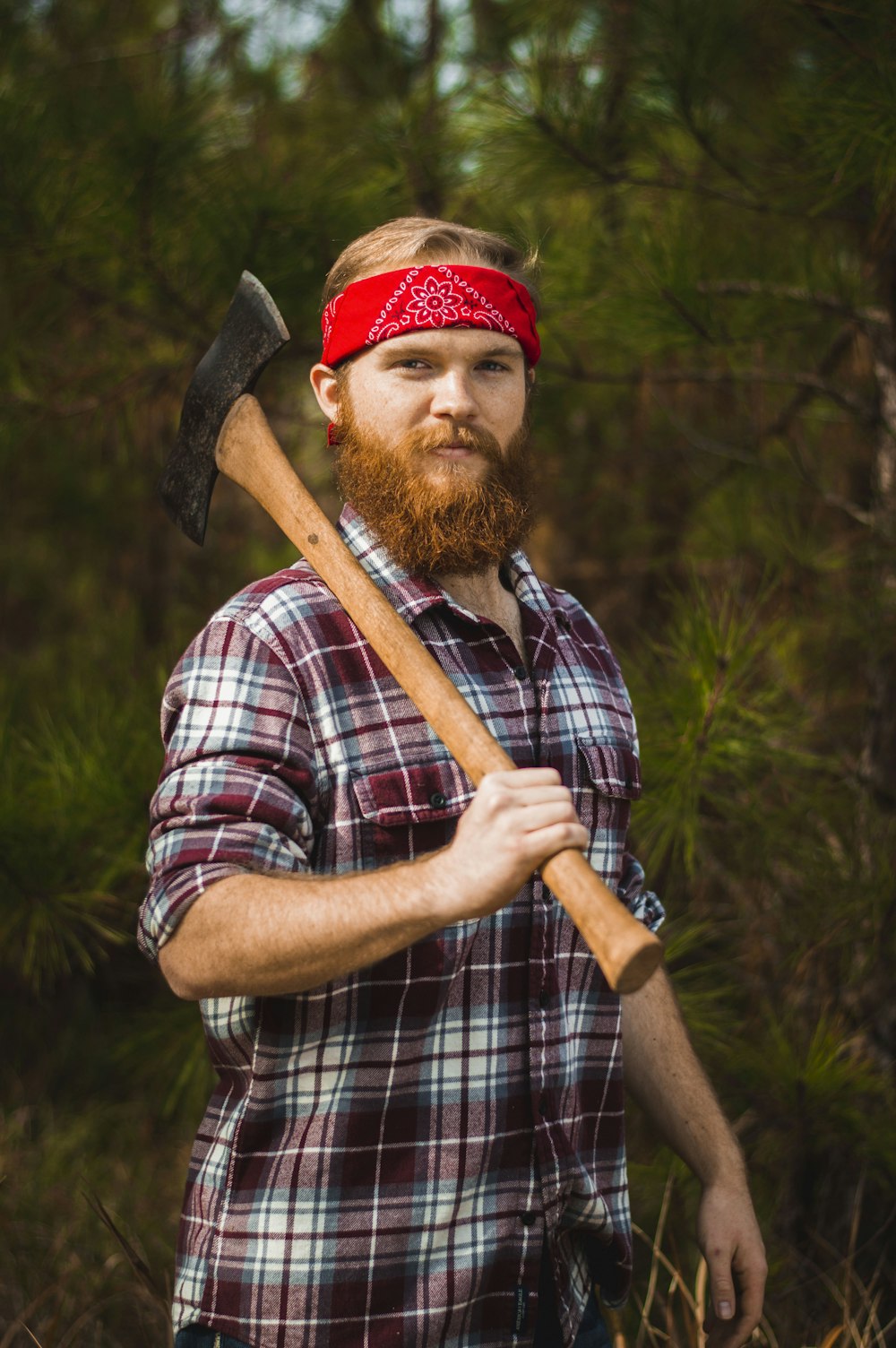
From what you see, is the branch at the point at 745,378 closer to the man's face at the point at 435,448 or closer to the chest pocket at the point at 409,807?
the man's face at the point at 435,448

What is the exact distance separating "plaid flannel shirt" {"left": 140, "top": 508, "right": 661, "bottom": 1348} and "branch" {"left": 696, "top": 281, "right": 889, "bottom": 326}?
59.3 inches

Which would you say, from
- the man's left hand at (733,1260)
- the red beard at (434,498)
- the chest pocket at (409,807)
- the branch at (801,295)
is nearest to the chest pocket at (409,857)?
the chest pocket at (409,807)

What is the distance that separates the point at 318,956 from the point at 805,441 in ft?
9.73

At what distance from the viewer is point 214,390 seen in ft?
5.31

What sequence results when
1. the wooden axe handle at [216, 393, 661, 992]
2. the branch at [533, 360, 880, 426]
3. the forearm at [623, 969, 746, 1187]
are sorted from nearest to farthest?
the wooden axe handle at [216, 393, 661, 992], the forearm at [623, 969, 746, 1187], the branch at [533, 360, 880, 426]

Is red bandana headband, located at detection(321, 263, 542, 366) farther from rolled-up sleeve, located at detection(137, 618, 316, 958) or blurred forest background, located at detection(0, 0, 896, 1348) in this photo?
blurred forest background, located at detection(0, 0, 896, 1348)

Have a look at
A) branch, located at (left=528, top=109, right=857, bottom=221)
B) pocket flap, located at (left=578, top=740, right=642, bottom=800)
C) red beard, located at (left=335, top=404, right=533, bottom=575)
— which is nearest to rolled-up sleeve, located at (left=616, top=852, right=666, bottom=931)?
pocket flap, located at (left=578, top=740, right=642, bottom=800)

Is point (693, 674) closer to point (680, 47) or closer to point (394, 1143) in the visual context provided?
point (394, 1143)

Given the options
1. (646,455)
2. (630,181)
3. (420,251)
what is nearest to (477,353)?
(420,251)

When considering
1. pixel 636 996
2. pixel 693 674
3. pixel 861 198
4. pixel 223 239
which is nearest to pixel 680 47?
pixel 861 198

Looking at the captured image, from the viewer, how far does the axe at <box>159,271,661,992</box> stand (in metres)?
1.11

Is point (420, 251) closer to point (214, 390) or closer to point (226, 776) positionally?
point (214, 390)

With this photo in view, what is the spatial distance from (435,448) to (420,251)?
11.6 inches

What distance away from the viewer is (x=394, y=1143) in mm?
1327
